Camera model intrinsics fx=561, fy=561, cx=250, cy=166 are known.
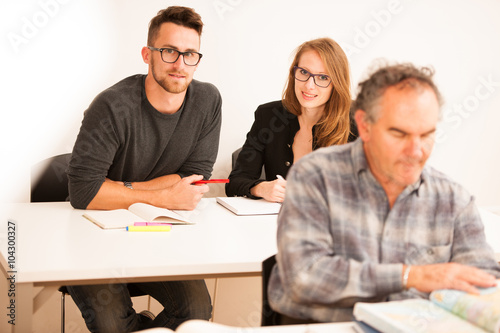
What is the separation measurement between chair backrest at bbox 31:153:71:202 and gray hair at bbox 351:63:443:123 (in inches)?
64.5

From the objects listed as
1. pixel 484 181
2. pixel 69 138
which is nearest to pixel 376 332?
pixel 69 138

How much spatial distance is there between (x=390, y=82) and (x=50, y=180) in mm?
1765

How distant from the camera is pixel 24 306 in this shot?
5.63ft

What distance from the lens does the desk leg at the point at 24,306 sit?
1.70 metres

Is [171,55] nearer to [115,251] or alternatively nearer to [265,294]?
[115,251]

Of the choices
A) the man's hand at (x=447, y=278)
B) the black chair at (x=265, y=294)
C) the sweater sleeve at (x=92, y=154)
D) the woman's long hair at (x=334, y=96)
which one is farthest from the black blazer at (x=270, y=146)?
the man's hand at (x=447, y=278)

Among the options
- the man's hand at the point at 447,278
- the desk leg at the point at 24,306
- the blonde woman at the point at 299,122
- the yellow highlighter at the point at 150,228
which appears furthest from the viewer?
the blonde woman at the point at 299,122

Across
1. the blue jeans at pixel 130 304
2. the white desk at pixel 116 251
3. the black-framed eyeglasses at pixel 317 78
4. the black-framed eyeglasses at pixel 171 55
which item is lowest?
the blue jeans at pixel 130 304

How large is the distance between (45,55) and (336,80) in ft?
5.55

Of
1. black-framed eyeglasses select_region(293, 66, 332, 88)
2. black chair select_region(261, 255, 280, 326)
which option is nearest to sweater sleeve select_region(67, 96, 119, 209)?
black-framed eyeglasses select_region(293, 66, 332, 88)

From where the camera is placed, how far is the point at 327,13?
3.78m

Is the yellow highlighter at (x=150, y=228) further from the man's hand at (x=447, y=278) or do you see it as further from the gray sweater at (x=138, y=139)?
the man's hand at (x=447, y=278)

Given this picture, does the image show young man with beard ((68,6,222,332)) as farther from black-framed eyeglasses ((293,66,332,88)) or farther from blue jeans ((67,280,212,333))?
black-framed eyeglasses ((293,66,332,88))

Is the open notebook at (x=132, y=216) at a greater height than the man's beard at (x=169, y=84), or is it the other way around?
the man's beard at (x=169, y=84)
